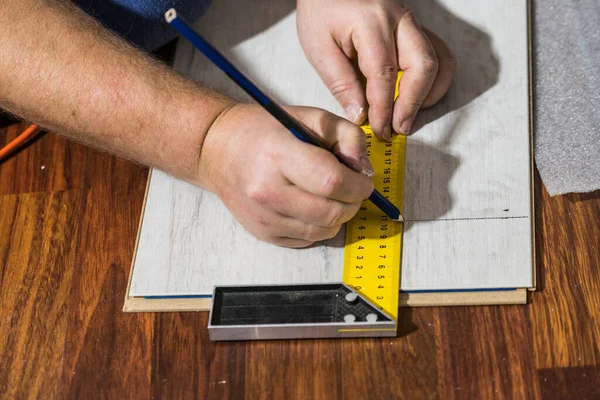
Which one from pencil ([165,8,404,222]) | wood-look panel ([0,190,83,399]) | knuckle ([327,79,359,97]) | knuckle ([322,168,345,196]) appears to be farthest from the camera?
knuckle ([327,79,359,97])

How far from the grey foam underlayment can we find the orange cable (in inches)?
30.5

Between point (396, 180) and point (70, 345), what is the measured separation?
19.3 inches

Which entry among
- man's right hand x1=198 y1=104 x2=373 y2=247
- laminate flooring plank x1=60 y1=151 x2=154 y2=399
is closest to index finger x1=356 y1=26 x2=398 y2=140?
man's right hand x1=198 y1=104 x2=373 y2=247

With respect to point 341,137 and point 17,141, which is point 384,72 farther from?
point 17,141

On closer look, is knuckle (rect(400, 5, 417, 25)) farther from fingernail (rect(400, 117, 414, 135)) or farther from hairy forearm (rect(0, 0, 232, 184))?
hairy forearm (rect(0, 0, 232, 184))

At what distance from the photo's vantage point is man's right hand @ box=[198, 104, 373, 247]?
0.82m

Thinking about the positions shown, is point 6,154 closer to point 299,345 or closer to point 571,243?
point 299,345

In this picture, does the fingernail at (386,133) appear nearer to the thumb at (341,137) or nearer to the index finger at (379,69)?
the index finger at (379,69)

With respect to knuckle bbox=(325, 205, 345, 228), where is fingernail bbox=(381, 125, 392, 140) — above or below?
A: above

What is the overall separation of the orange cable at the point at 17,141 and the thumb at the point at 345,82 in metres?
0.48

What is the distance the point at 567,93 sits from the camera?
41.1 inches

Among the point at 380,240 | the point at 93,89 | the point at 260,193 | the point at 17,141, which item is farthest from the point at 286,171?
the point at 17,141

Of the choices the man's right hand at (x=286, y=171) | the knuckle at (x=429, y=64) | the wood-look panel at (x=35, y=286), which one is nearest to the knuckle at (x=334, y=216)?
the man's right hand at (x=286, y=171)

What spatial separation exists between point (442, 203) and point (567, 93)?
277mm
